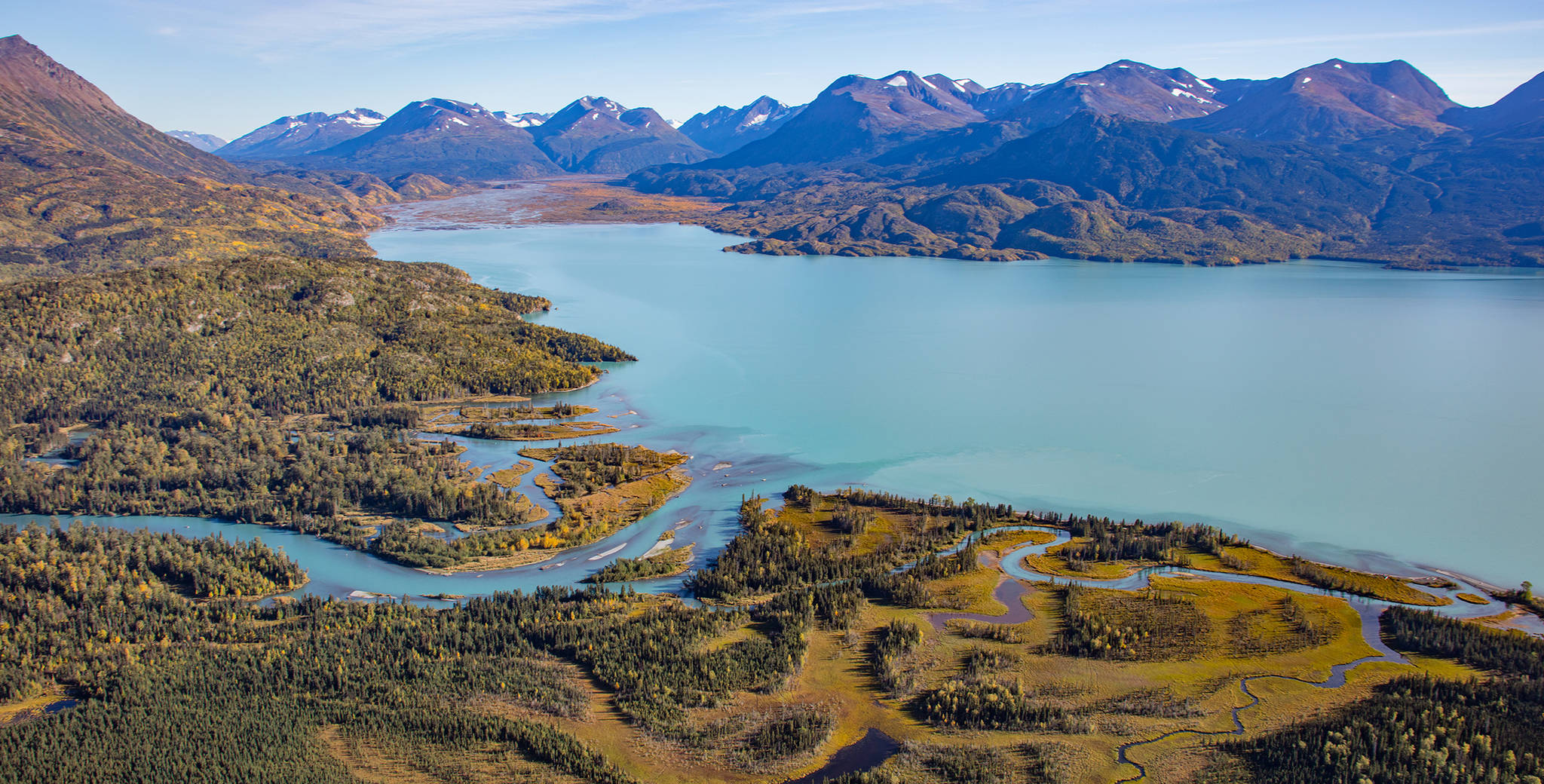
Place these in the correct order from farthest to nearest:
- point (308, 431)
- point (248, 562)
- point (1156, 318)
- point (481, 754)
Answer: point (1156, 318), point (308, 431), point (248, 562), point (481, 754)

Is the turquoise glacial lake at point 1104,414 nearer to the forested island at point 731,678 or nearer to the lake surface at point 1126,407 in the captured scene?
the lake surface at point 1126,407

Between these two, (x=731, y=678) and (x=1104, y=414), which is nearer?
(x=731, y=678)

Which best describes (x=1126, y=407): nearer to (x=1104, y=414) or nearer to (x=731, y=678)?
(x=1104, y=414)

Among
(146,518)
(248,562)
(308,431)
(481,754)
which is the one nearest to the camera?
(481,754)

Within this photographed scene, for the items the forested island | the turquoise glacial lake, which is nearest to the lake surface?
the turquoise glacial lake

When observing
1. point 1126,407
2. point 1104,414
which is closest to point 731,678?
point 1104,414

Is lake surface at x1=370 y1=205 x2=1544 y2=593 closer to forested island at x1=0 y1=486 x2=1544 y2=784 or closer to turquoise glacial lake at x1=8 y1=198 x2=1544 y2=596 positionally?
turquoise glacial lake at x1=8 y1=198 x2=1544 y2=596

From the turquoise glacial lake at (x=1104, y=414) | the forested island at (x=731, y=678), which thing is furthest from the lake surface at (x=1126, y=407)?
the forested island at (x=731, y=678)

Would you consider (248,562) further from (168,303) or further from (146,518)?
(168,303)

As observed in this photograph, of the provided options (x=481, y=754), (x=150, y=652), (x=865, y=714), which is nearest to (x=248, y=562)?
(x=150, y=652)
